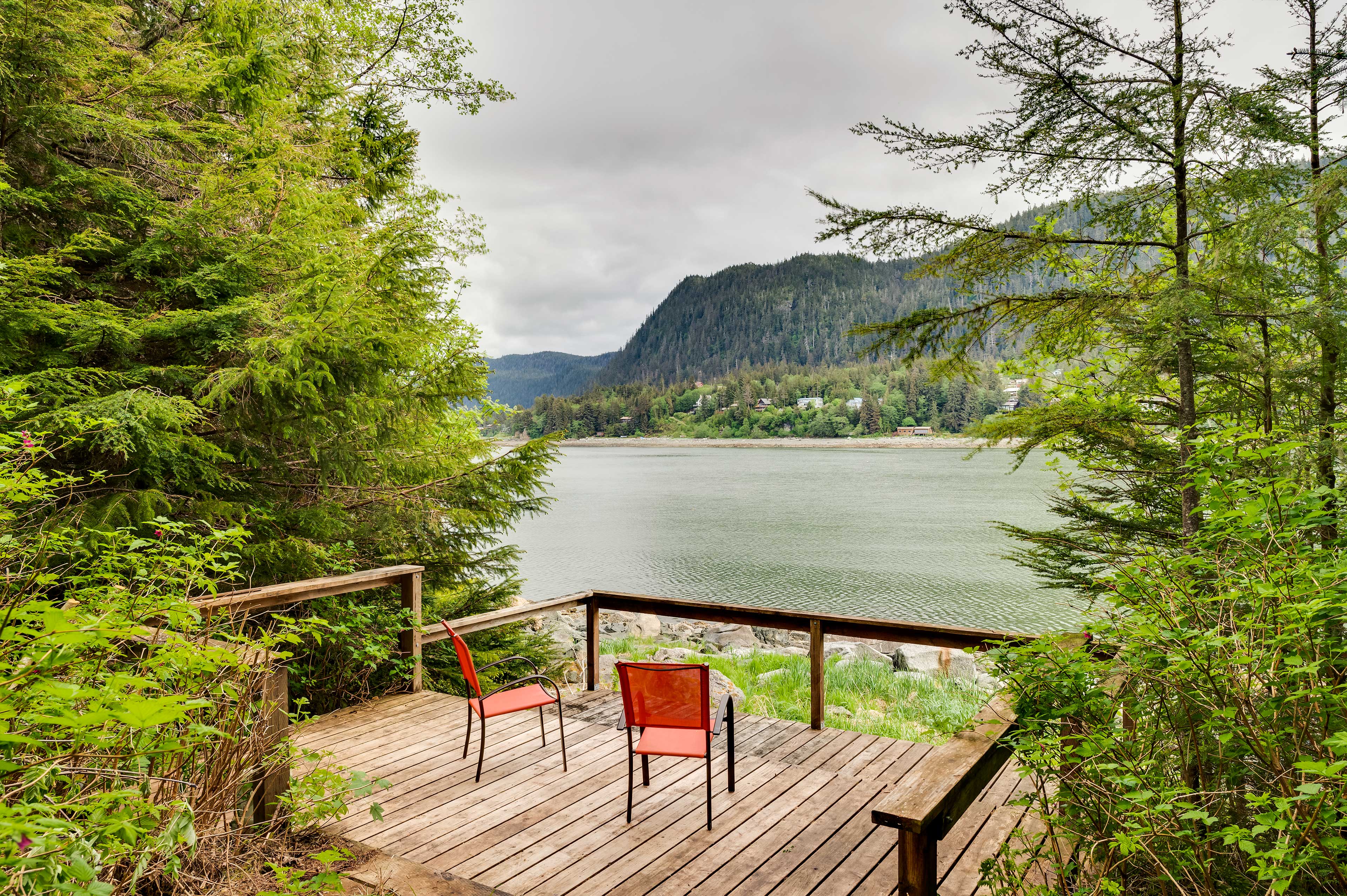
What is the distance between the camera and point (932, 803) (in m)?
1.61

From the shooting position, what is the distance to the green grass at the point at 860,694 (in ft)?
21.0

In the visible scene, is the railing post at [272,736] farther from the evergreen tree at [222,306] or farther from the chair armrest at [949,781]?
the chair armrest at [949,781]

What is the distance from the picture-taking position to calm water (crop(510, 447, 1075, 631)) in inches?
593

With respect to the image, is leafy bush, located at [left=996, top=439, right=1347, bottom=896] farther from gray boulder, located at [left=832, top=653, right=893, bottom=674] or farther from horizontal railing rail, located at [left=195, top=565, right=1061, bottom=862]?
gray boulder, located at [left=832, top=653, right=893, bottom=674]

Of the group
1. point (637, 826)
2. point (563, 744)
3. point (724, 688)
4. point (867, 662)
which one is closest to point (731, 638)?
point (867, 662)

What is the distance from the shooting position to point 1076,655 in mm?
1812

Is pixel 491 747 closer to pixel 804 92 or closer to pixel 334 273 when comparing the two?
pixel 334 273

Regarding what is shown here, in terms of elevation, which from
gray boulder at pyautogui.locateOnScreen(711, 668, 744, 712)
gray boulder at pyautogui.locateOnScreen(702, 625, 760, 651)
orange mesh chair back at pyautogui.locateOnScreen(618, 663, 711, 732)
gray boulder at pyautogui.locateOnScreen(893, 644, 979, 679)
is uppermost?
orange mesh chair back at pyautogui.locateOnScreen(618, 663, 711, 732)

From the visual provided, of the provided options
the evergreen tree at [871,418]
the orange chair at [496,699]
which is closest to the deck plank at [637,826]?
the orange chair at [496,699]

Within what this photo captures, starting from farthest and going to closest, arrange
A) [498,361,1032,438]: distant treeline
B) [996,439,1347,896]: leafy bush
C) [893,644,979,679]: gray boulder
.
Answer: [498,361,1032,438]: distant treeline < [893,644,979,679]: gray boulder < [996,439,1347,896]: leafy bush

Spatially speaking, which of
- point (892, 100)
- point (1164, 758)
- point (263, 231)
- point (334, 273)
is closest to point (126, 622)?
point (1164, 758)

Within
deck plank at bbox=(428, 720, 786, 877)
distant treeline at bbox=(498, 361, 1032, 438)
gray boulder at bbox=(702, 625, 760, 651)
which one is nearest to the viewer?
deck plank at bbox=(428, 720, 786, 877)

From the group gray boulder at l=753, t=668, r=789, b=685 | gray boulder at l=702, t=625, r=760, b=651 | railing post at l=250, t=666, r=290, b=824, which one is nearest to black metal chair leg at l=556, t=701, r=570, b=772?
railing post at l=250, t=666, r=290, b=824

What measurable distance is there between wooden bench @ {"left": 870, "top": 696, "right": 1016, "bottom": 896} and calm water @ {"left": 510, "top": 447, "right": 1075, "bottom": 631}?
5792 mm
